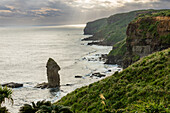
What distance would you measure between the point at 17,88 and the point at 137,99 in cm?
4559

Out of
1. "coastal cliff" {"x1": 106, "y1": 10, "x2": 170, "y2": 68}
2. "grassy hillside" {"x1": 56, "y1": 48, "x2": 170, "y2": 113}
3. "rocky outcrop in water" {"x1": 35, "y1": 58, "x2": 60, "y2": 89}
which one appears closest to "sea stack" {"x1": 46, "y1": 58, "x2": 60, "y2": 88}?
"rocky outcrop in water" {"x1": 35, "y1": 58, "x2": 60, "y2": 89}

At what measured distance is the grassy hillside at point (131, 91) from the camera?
2184 centimetres

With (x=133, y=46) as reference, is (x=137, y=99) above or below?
below

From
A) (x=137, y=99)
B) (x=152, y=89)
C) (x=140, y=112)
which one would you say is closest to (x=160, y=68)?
(x=152, y=89)

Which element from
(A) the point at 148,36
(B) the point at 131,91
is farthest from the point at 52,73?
(B) the point at 131,91

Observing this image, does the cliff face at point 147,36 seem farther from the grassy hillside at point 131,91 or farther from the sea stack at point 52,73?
the sea stack at point 52,73

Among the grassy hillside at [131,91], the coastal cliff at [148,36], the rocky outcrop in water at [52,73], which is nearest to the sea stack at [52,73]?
the rocky outcrop in water at [52,73]

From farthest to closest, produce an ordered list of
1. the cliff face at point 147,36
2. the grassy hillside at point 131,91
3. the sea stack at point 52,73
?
the sea stack at point 52,73, the cliff face at point 147,36, the grassy hillside at point 131,91

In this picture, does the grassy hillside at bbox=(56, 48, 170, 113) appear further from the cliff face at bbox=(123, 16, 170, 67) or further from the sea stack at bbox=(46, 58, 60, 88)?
the sea stack at bbox=(46, 58, 60, 88)

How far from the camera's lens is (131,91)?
25.5 metres

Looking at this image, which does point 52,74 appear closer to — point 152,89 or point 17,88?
point 17,88

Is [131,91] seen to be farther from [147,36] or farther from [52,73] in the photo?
Answer: [147,36]

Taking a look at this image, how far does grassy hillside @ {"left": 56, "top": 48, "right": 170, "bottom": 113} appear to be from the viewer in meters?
21.8

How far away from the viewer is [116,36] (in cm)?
16388
